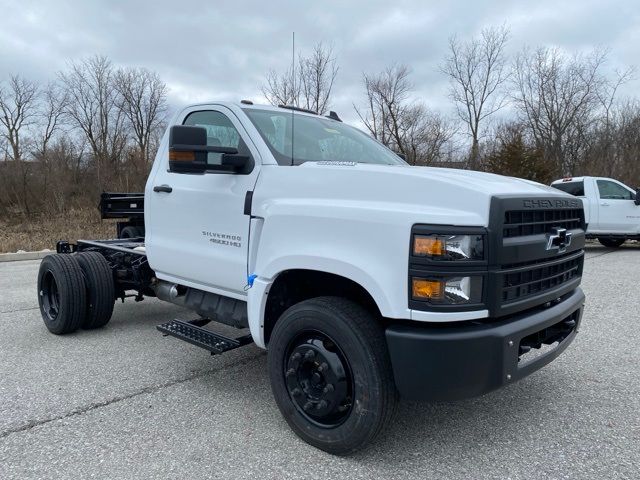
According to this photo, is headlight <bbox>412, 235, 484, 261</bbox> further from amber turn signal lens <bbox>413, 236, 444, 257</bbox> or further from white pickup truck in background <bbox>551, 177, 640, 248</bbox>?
white pickup truck in background <bbox>551, 177, 640, 248</bbox>

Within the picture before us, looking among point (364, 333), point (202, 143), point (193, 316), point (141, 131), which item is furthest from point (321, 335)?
point (141, 131)

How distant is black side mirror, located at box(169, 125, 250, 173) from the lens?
10.4 ft

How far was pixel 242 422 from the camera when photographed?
3283 mm

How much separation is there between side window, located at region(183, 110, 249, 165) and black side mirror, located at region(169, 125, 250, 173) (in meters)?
0.29

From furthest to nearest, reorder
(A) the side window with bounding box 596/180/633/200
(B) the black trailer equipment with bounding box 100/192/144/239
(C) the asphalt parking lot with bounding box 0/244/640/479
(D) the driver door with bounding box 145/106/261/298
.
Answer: (A) the side window with bounding box 596/180/633/200 → (B) the black trailer equipment with bounding box 100/192/144/239 → (D) the driver door with bounding box 145/106/261/298 → (C) the asphalt parking lot with bounding box 0/244/640/479

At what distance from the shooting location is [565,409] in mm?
3438

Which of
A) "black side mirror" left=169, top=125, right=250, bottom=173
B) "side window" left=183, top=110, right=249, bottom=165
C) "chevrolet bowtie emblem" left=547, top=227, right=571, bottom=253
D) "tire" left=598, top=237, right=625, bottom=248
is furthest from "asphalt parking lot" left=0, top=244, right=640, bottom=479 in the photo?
"tire" left=598, top=237, right=625, bottom=248

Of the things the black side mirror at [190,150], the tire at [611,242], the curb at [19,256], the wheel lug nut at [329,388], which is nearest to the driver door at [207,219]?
the black side mirror at [190,150]

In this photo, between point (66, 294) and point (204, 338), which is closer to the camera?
point (204, 338)

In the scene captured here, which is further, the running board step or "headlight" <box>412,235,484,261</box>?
the running board step

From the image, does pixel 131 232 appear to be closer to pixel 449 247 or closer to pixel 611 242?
pixel 449 247

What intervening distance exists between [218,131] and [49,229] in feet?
66.5

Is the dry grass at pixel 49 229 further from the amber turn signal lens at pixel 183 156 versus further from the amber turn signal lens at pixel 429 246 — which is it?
the amber turn signal lens at pixel 429 246

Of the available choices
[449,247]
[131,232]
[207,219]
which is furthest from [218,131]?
[131,232]
